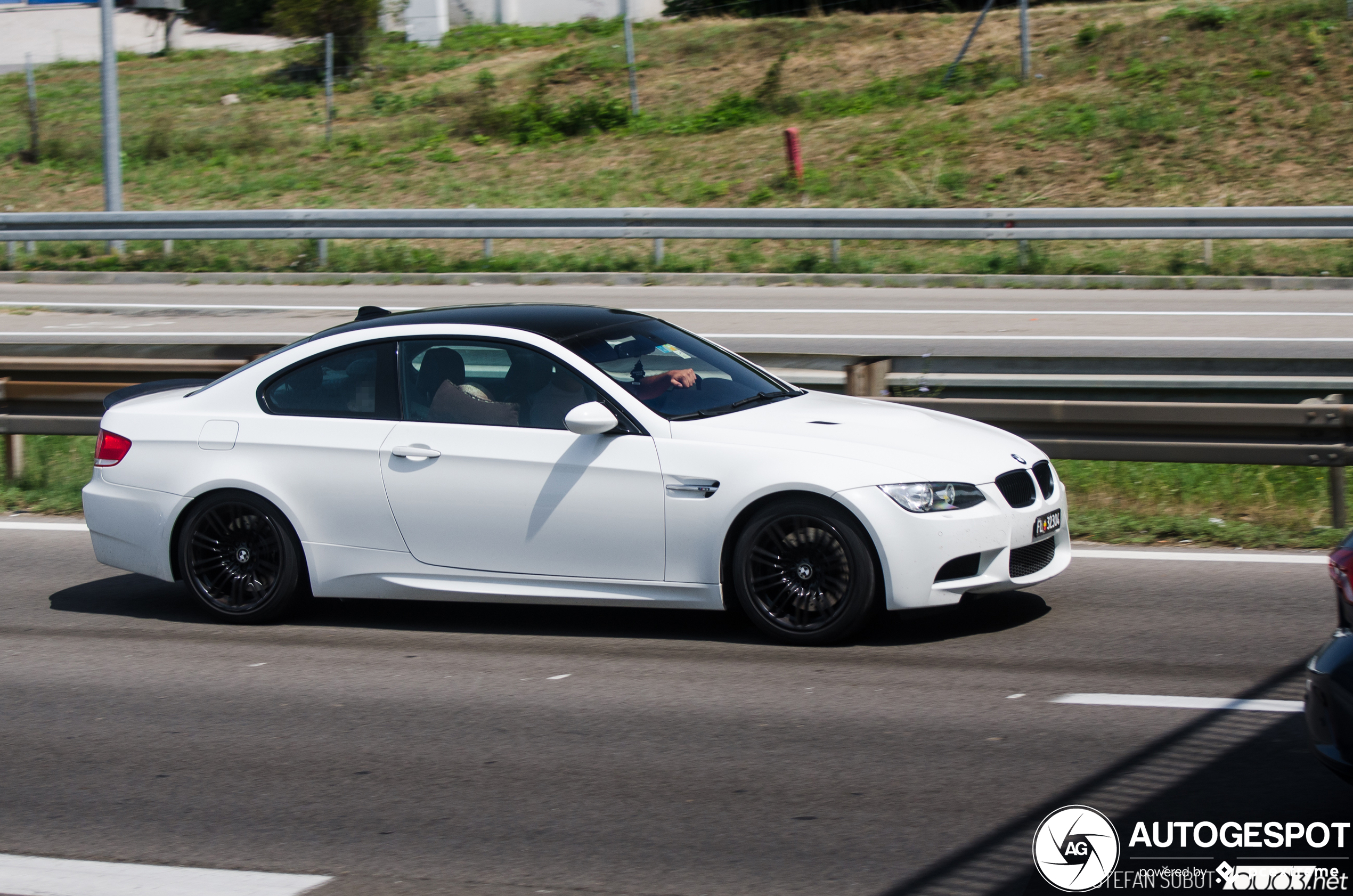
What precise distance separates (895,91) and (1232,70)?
593 cm

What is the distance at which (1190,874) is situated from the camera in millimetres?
3850

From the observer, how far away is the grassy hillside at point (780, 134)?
21.6 meters

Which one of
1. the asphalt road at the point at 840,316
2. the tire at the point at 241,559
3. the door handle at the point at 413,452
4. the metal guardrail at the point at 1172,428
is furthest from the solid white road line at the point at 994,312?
the door handle at the point at 413,452

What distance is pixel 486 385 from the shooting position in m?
6.72

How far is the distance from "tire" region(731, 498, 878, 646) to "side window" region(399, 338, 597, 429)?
103cm

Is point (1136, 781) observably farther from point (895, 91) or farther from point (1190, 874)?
point (895, 91)

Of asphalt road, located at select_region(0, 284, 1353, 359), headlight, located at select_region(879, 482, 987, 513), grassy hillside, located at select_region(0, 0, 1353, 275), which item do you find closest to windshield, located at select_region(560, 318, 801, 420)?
headlight, located at select_region(879, 482, 987, 513)

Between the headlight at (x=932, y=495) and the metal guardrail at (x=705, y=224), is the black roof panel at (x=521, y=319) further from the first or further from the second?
the metal guardrail at (x=705, y=224)

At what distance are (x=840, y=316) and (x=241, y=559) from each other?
10.6 m

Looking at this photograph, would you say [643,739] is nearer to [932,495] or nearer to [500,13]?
[932,495]

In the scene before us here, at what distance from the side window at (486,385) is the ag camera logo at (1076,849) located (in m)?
3.01

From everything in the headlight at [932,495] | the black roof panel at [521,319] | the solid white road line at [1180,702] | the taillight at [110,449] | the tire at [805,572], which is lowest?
the solid white road line at [1180,702]

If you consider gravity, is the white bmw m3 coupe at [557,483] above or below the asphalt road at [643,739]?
above

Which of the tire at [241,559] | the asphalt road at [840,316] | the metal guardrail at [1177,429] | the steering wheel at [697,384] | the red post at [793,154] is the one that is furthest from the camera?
the red post at [793,154]
